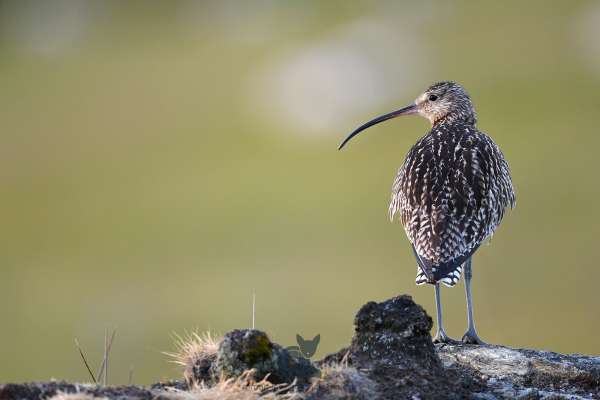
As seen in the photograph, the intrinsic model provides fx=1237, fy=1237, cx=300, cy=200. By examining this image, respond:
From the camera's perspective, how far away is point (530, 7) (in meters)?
86.8

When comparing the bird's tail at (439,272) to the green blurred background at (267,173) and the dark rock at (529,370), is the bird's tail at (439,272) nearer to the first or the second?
the dark rock at (529,370)

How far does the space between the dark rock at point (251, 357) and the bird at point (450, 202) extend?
3.31 meters

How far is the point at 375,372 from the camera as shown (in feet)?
28.3

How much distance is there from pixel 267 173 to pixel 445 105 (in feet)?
224

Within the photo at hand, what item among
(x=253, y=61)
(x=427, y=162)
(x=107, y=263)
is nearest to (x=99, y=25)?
(x=253, y=61)

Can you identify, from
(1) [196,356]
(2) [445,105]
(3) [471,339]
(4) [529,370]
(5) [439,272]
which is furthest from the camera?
(2) [445,105]

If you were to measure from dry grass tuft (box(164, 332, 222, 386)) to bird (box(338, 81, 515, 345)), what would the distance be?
3076mm

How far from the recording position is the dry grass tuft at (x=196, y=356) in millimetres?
8523

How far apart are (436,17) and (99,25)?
38278mm

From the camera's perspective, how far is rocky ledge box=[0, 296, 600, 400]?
7.88m

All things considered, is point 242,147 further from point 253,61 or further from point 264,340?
point 264,340

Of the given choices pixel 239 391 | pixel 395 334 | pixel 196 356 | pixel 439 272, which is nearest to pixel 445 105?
pixel 439 272

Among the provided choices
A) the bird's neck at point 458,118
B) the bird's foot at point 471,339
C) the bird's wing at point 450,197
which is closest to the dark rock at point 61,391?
the bird's wing at point 450,197

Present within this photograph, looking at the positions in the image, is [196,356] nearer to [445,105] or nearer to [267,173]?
[445,105]
